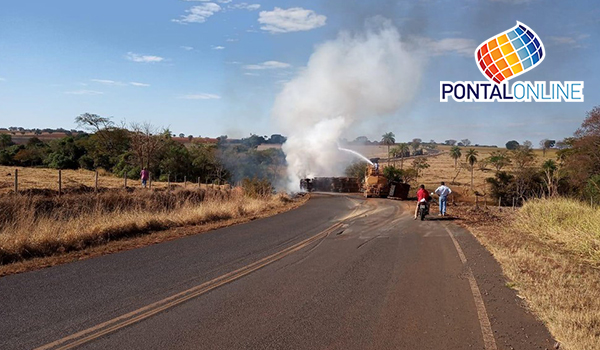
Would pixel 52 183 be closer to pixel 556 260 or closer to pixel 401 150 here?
pixel 556 260

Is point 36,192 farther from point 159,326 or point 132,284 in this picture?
point 159,326

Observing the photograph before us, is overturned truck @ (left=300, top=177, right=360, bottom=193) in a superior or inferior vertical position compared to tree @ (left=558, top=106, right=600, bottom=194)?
inferior

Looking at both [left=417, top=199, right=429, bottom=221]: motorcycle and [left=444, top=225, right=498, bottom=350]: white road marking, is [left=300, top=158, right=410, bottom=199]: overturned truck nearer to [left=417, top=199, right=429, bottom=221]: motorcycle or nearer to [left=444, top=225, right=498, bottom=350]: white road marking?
[left=417, top=199, right=429, bottom=221]: motorcycle

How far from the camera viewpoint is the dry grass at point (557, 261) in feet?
20.3

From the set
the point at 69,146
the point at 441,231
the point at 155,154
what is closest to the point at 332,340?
the point at 441,231

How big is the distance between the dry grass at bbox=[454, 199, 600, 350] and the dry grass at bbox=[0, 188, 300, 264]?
31.0 feet

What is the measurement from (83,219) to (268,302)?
341 inches

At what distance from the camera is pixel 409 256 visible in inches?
448

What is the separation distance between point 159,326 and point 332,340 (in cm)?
209

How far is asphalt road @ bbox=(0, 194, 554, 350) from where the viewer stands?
561 centimetres

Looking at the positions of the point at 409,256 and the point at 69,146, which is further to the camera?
the point at 69,146

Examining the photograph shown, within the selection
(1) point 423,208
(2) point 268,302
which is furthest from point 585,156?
(2) point 268,302

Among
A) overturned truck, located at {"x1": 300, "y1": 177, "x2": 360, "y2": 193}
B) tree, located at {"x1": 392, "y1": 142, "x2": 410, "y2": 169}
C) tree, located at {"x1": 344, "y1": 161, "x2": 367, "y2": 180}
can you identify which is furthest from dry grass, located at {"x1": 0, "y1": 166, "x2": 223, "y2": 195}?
tree, located at {"x1": 392, "y1": 142, "x2": 410, "y2": 169}

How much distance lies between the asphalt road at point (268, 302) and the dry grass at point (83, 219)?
162 centimetres
